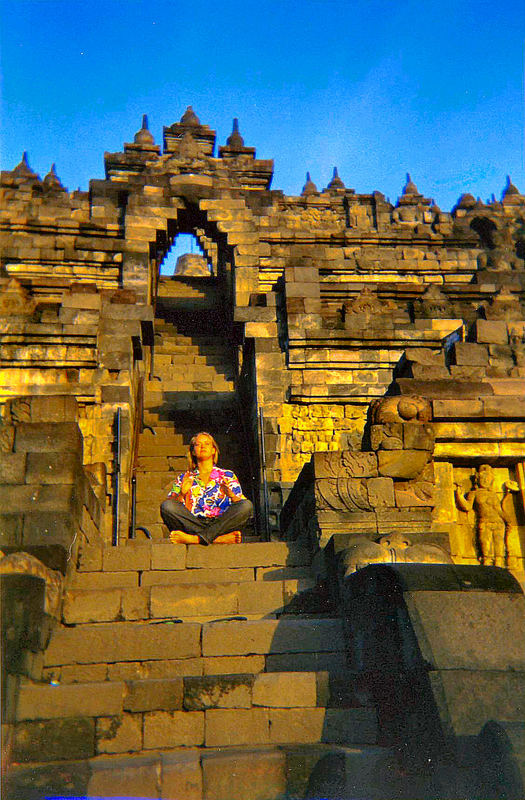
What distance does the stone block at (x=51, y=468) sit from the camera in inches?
256

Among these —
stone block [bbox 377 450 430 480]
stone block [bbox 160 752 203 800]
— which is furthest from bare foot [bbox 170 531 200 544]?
stone block [bbox 160 752 203 800]

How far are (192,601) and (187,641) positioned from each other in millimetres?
Result: 755

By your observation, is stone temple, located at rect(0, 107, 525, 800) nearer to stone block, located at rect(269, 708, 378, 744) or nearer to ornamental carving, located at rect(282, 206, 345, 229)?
stone block, located at rect(269, 708, 378, 744)

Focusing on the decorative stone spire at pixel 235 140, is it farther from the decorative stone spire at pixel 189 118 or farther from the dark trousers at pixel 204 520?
the dark trousers at pixel 204 520

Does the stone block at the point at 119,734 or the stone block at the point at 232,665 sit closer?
the stone block at the point at 119,734

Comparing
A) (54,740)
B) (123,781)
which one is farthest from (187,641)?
(123,781)

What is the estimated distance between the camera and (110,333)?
40.1 ft

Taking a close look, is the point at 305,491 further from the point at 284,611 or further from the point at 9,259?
the point at 9,259

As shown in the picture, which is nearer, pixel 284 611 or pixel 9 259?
pixel 284 611

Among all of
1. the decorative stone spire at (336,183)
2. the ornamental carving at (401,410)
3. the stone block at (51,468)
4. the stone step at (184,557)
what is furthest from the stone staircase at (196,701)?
the decorative stone spire at (336,183)

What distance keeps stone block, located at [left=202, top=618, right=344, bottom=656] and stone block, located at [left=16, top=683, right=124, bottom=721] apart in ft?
2.57

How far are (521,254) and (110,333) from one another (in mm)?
12443

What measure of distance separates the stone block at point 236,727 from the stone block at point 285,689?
88 millimetres

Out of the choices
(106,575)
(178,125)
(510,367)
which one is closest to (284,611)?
(106,575)
